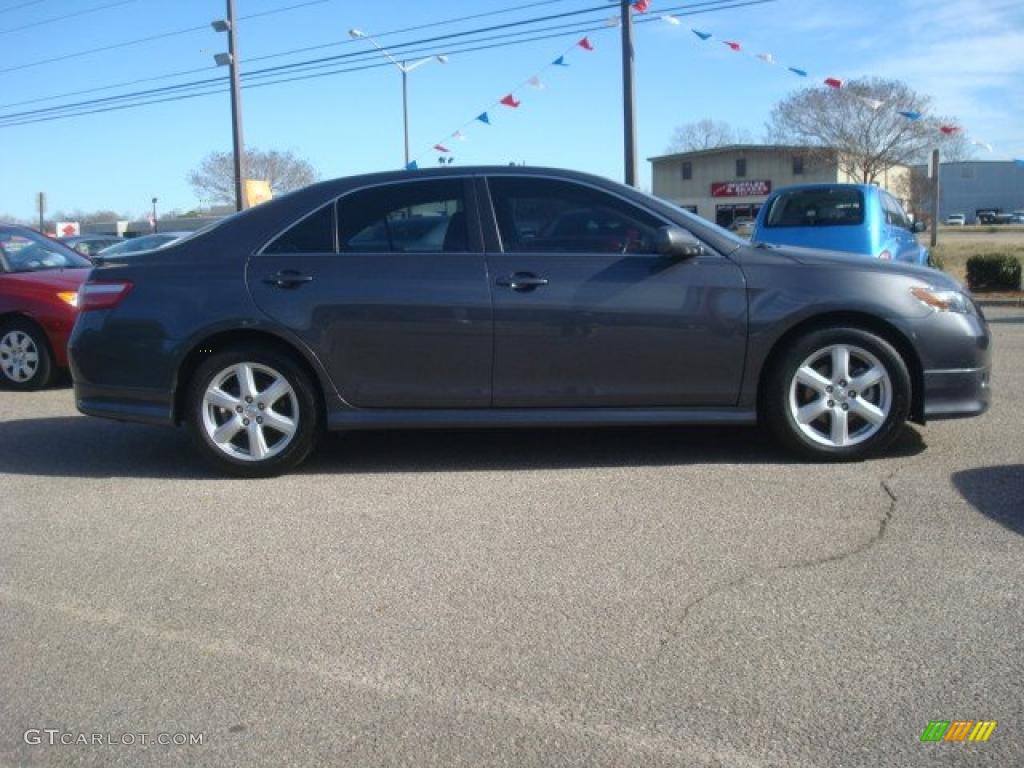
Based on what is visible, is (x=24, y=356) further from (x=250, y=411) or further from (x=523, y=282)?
(x=523, y=282)

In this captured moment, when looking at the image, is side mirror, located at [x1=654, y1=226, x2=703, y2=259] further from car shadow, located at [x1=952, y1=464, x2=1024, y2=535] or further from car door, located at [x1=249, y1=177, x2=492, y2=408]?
car shadow, located at [x1=952, y1=464, x2=1024, y2=535]

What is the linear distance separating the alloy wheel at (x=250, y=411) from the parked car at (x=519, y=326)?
1 centimetres

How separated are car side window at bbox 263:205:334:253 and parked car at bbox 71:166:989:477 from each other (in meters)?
0.01

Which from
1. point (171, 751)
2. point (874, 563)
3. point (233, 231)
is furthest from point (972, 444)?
point (171, 751)

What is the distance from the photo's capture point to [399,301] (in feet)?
17.9

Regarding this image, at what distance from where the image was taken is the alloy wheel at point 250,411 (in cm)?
555

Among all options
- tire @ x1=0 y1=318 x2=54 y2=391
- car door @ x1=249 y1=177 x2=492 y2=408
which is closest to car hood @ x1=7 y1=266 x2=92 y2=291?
tire @ x1=0 y1=318 x2=54 y2=391

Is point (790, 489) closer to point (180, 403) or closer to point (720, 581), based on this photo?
point (720, 581)

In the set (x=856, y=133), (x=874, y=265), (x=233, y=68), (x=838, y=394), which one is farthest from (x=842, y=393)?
(x=856, y=133)

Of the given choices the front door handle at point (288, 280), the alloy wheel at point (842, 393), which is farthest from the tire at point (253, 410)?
the alloy wheel at point (842, 393)

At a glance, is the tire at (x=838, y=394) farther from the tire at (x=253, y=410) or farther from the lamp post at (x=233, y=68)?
the lamp post at (x=233, y=68)

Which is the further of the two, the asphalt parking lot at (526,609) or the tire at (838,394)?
the tire at (838,394)

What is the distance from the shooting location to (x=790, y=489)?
509 cm

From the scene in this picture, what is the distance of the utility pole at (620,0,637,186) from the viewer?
16453 millimetres
